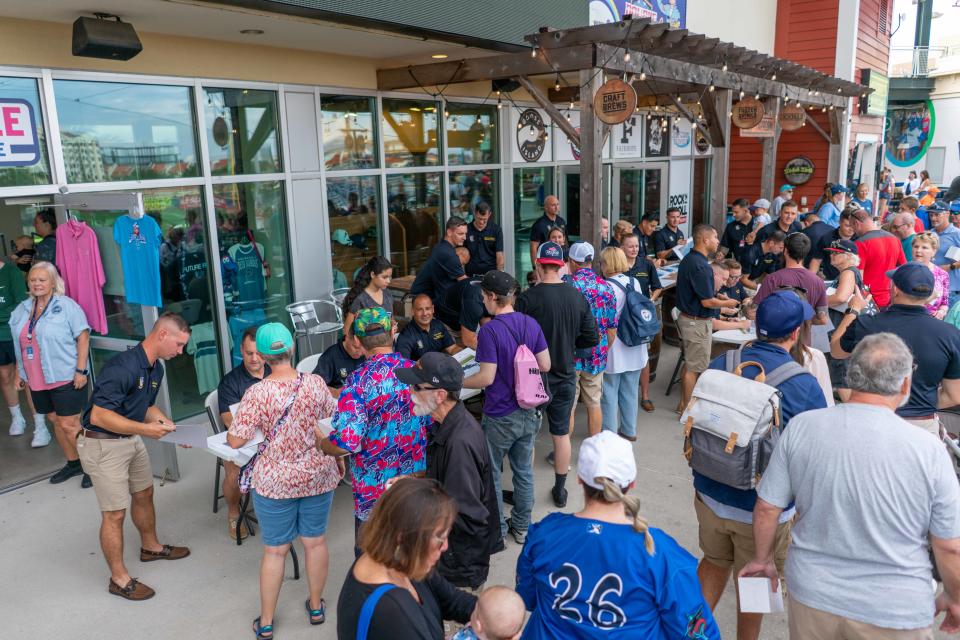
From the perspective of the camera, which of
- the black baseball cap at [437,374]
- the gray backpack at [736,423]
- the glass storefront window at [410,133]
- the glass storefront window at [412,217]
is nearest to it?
the gray backpack at [736,423]

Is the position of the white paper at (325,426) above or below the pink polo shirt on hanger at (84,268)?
below

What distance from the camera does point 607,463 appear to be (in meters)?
2.14

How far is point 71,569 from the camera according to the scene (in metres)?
4.47

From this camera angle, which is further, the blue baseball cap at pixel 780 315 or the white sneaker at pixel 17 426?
the white sneaker at pixel 17 426

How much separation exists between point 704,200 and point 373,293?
12802mm

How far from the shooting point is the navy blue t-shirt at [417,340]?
5125 mm

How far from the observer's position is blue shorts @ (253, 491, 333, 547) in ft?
11.7

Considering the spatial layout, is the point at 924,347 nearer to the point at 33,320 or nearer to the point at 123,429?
the point at 123,429

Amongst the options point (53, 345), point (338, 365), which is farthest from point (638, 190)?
point (53, 345)

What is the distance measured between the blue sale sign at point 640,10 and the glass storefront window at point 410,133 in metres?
2.50

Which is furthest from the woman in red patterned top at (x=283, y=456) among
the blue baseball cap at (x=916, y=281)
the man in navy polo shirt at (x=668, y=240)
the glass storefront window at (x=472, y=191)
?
the man in navy polo shirt at (x=668, y=240)

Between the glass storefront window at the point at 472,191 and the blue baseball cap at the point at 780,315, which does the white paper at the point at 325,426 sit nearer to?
the blue baseball cap at the point at 780,315

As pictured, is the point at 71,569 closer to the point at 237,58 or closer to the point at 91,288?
the point at 91,288

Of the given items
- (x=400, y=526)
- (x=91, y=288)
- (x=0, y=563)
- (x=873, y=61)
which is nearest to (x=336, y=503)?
(x=0, y=563)
